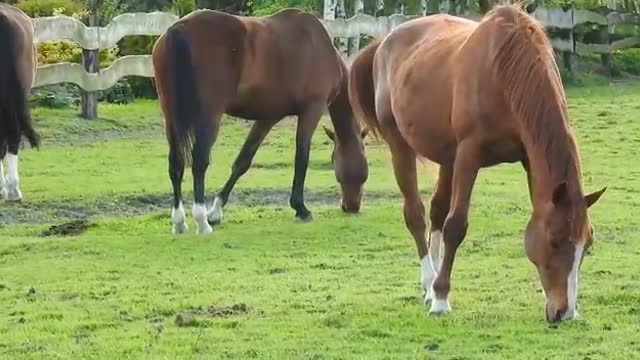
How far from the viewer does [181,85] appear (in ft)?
36.4

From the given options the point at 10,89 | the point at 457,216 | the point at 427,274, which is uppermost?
the point at 457,216

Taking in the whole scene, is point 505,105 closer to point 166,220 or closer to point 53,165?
point 166,220

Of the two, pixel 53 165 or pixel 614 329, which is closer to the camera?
pixel 614 329

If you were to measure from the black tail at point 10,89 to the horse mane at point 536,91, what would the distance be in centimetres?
678

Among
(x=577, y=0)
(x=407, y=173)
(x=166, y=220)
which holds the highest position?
(x=407, y=173)

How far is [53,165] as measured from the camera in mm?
15914

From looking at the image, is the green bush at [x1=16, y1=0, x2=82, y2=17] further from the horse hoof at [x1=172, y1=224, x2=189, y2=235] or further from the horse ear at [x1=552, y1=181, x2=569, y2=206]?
→ the horse ear at [x1=552, y1=181, x2=569, y2=206]

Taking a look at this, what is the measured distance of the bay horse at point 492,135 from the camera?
691 centimetres

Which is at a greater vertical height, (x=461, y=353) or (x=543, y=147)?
(x=543, y=147)

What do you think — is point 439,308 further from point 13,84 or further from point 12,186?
point 12,186

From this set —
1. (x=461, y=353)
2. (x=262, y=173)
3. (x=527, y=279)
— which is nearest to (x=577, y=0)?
(x=262, y=173)

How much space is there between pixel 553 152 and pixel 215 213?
18.8ft

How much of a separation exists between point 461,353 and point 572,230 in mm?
910

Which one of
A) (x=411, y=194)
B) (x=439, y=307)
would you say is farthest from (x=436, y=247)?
(x=439, y=307)
